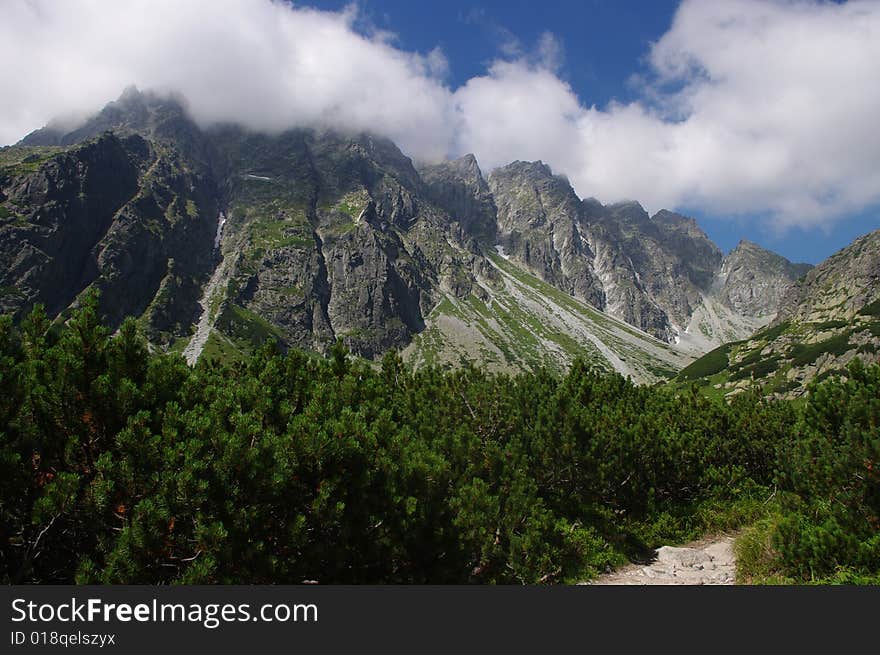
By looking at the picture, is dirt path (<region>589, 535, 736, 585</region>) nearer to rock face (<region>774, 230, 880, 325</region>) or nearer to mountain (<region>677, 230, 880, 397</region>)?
mountain (<region>677, 230, 880, 397</region>)

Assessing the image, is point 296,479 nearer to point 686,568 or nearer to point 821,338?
point 686,568

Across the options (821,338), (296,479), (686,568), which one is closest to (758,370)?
(821,338)

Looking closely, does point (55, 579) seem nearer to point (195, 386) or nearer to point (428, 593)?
point (195, 386)

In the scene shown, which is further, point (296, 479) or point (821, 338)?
point (821, 338)

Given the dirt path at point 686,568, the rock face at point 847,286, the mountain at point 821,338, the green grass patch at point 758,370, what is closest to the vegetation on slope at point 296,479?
the dirt path at point 686,568

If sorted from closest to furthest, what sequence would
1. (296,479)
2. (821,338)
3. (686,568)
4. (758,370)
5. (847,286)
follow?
(296,479) → (686,568) → (758,370) → (821,338) → (847,286)

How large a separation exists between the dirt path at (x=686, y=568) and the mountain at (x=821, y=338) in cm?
10586

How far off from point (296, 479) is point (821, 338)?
190m

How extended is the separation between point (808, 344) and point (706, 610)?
183404 mm

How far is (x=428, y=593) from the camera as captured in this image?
19.5 ft

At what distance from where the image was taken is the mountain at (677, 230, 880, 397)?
124562mm

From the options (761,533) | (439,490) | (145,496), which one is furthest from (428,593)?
(761,533)

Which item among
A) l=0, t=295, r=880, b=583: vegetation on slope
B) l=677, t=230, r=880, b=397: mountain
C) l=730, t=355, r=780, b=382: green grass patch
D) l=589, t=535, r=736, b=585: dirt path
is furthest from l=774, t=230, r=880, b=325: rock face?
l=0, t=295, r=880, b=583: vegetation on slope

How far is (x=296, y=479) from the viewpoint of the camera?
28.0 feet
